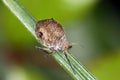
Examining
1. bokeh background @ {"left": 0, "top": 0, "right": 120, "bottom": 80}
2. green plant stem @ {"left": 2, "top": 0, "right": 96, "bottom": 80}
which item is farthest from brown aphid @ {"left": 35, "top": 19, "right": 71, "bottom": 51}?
bokeh background @ {"left": 0, "top": 0, "right": 120, "bottom": 80}

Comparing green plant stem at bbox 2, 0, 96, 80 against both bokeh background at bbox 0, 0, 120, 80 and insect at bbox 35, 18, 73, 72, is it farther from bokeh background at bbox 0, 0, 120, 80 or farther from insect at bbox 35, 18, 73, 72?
bokeh background at bbox 0, 0, 120, 80

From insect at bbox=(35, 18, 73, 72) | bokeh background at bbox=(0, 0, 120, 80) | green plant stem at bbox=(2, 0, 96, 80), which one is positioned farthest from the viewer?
bokeh background at bbox=(0, 0, 120, 80)

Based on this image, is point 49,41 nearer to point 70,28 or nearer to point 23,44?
point 23,44

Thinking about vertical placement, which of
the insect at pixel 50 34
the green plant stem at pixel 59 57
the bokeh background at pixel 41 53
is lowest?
the green plant stem at pixel 59 57

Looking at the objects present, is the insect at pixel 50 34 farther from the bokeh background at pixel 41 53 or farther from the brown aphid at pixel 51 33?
the bokeh background at pixel 41 53

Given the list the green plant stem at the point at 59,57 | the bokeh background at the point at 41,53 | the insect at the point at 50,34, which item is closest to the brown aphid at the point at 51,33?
the insect at the point at 50,34

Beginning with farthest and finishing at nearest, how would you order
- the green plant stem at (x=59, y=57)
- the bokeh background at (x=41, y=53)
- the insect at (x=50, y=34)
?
the bokeh background at (x=41, y=53) < the insect at (x=50, y=34) < the green plant stem at (x=59, y=57)

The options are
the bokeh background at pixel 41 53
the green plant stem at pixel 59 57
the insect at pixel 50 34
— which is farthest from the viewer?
the bokeh background at pixel 41 53

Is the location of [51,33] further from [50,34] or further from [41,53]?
[41,53]

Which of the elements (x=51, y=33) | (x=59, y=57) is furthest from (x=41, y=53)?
(x=59, y=57)

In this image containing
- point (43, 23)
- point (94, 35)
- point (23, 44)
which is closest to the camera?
point (43, 23)

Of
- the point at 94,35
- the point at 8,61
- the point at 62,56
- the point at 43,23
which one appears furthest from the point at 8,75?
the point at 62,56
